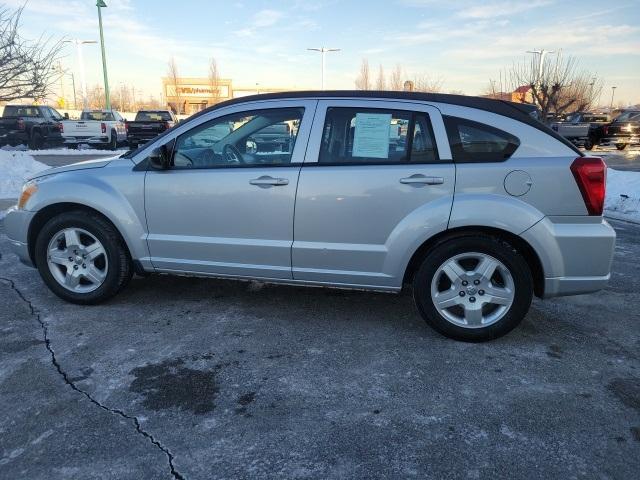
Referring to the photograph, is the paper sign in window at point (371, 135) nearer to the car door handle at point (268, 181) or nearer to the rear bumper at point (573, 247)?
the car door handle at point (268, 181)

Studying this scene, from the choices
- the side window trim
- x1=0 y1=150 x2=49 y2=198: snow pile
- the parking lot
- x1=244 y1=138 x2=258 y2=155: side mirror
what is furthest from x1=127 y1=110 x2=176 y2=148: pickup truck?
x1=244 y1=138 x2=258 y2=155: side mirror

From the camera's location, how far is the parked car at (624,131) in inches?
850

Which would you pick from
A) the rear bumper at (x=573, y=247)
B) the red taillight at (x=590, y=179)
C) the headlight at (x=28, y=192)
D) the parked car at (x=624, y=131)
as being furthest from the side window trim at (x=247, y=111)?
the parked car at (x=624, y=131)

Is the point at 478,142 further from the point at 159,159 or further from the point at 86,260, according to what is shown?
the point at 86,260

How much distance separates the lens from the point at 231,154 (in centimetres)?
397

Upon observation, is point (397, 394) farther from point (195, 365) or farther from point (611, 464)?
point (195, 365)

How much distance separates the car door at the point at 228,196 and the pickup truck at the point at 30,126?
18.4 meters

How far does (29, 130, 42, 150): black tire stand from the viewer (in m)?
20.3

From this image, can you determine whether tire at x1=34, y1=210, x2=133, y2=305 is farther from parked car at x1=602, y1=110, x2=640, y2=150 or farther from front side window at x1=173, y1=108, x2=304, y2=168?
parked car at x1=602, y1=110, x2=640, y2=150

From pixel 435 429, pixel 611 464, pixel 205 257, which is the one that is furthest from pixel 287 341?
pixel 611 464

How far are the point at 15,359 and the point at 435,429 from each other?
2.73 metres

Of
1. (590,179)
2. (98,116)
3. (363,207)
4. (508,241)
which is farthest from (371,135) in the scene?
(98,116)

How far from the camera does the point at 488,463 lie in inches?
93.7

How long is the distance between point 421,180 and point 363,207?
44 centimetres
